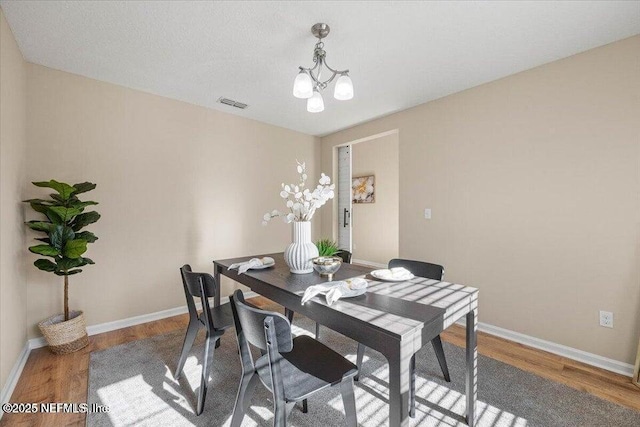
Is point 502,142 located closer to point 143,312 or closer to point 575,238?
point 575,238

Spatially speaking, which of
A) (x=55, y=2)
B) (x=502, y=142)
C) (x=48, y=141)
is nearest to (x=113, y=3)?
(x=55, y=2)

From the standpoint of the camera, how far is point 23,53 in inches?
87.9

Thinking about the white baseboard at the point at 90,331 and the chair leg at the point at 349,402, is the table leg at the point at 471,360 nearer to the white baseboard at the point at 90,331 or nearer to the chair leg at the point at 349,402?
the chair leg at the point at 349,402

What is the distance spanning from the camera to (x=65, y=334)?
2.28m

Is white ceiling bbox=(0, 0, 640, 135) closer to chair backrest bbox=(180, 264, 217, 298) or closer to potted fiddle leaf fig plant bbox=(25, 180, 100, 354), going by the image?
potted fiddle leaf fig plant bbox=(25, 180, 100, 354)

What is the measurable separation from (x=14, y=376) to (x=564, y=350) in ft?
13.4

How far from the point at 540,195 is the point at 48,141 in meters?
4.31

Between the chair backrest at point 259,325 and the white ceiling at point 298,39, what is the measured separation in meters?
1.74

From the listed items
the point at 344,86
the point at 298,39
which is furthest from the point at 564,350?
the point at 298,39

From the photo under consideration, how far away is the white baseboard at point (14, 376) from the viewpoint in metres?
1.72

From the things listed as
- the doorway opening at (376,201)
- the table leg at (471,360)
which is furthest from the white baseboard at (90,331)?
the doorway opening at (376,201)

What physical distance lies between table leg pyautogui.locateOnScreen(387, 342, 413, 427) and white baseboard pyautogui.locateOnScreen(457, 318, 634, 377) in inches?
82.2

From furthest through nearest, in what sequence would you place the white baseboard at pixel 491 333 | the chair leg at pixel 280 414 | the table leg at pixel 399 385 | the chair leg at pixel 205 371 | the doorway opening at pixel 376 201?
the doorway opening at pixel 376 201
the white baseboard at pixel 491 333
the chair leg at pixel 205 371
the chair leg at pixel 280 414
the table leg at pixel 399 385

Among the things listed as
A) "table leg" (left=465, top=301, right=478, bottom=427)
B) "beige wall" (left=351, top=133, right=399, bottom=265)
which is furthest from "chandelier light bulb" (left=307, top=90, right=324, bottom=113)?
"beige wall" (left=351, top=133, right=399, bottom=265)
